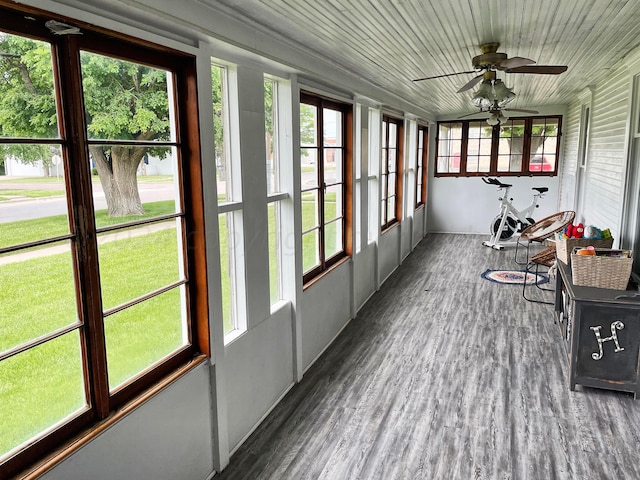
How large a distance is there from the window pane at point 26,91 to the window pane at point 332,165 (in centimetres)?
295

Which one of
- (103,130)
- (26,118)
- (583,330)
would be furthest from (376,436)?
(26,118)

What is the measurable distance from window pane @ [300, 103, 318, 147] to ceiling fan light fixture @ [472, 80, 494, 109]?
142 cm

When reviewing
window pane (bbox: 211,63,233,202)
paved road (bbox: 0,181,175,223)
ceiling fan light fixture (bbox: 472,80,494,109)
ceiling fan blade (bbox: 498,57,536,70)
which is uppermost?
ceiling fan blade (bbox: 498,57,536,70)

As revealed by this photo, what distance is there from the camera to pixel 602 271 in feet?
11.9

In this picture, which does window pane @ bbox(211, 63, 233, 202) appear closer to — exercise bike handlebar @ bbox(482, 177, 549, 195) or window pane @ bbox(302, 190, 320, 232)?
window pane @ bbox(302, 190, 320, 232)

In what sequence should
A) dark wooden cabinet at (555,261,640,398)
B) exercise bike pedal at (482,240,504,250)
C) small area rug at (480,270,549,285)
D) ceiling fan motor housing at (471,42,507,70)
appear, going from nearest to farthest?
dark wooden cabinet at (555,261,640,398) → ceiling fan motor housing at (471,42,507,70) → small area rug at (480,270,549,285) → exercise bike pedal at (482,240,504,250)

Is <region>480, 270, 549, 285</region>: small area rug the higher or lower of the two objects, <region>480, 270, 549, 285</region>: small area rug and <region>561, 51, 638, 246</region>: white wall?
the lower

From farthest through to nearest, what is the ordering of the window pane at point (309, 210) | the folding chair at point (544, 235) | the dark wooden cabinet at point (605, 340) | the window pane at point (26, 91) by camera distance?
the folding chair at point (544, 235) < the window pane at point (309, 210) < the dark wooden cabinet at point (605, 340) < the window pane at point (26, 91)

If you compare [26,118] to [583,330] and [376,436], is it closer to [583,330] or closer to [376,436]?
[376,436]

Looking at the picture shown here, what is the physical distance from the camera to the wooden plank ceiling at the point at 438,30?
255cm

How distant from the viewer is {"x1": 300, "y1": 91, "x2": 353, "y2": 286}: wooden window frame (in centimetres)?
421

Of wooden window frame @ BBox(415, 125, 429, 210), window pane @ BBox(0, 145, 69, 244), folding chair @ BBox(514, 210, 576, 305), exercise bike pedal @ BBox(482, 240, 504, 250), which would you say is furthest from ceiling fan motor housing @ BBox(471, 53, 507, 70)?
wooden window frame @ BBox(415, 125, 429, 210)

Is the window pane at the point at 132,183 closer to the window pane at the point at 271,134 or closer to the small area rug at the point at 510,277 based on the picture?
the window pane at the point at 271,134

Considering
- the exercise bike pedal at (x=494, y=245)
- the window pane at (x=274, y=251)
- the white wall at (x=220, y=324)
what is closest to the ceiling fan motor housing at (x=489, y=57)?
the white wall at (x=220, y=324)
